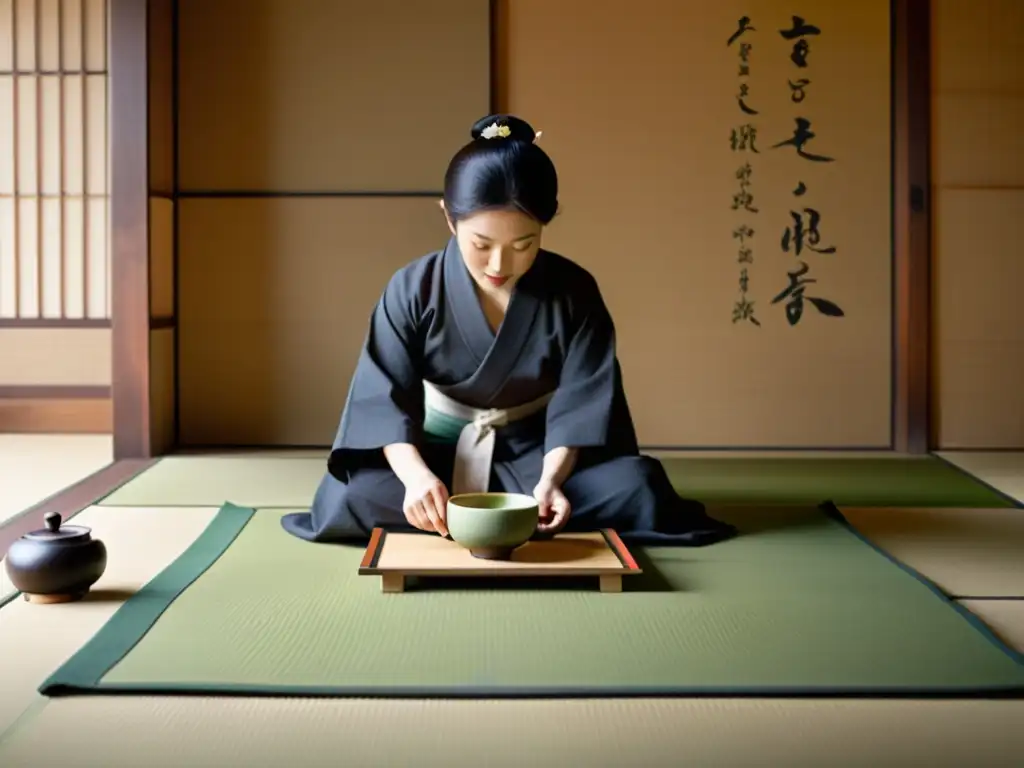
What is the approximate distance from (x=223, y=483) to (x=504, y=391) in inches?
57.5

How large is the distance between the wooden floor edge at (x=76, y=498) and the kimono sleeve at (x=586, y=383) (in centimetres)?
127

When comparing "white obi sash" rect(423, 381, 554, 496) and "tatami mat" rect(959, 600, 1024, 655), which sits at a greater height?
"white obi sash" rect(423, 381, 554, 496)

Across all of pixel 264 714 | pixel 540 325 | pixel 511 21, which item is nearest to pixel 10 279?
pixel 511 21

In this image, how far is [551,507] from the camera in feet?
9.77

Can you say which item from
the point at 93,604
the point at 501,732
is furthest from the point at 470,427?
the point at 501,732

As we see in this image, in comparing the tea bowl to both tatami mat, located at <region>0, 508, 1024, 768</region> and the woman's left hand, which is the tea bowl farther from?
tatami mat, located at <region>0, 508, 1024, 768</region>

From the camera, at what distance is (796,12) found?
5.18 metres

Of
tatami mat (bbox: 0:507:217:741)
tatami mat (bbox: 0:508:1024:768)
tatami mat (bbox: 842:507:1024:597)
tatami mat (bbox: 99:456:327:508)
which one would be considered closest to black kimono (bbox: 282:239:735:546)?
tatami mat (bbox: 0:507:217:741)

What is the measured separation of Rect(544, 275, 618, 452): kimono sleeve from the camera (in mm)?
3143

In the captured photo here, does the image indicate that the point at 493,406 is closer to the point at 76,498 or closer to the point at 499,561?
the point at 499,561

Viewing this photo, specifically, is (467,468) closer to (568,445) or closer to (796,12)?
(568,445)

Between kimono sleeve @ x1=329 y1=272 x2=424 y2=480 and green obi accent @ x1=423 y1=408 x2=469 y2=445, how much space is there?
84mm

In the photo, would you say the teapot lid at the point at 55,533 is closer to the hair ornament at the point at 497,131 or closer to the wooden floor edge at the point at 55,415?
the hair ornament at the point at 497,131

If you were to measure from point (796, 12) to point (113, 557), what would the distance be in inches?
143
